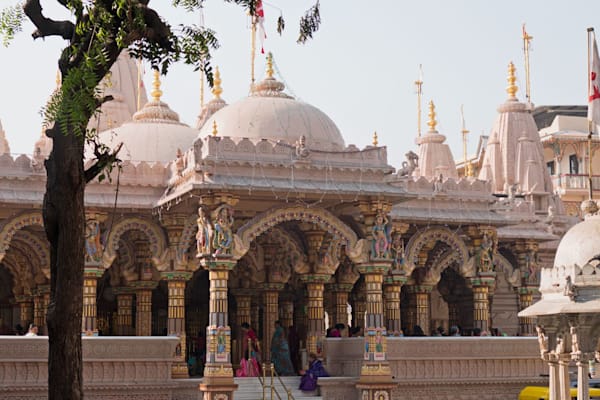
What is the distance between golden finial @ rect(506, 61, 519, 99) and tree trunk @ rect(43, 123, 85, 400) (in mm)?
22186

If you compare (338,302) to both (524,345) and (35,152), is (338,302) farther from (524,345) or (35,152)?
(35,152)

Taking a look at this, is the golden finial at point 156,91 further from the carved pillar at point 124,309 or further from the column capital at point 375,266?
the column capital at point 375,266

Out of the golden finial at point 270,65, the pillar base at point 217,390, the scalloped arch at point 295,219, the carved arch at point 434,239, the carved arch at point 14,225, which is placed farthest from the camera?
the carved arch at point 434,239

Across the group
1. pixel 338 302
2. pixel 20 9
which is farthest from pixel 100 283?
pixel 20 9

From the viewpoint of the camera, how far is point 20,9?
30.2 ft

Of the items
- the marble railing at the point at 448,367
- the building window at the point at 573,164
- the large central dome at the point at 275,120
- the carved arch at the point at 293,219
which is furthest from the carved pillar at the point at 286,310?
the building window at the point at 573,164

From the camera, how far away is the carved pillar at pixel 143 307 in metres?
20.6

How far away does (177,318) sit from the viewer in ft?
63.2

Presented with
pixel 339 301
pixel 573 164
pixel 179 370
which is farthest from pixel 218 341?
pixel 573 164

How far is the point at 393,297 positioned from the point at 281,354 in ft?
8.79

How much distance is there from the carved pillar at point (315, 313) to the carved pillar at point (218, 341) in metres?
3.02

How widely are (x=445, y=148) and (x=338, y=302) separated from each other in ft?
29.0

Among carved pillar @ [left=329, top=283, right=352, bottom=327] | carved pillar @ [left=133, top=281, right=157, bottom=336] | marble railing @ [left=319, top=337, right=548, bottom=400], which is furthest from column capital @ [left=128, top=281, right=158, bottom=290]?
carved pillar @ [left=329, top=283, right=352, bottom=327]

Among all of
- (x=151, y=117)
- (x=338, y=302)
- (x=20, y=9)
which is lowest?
(x=338, y=302)
